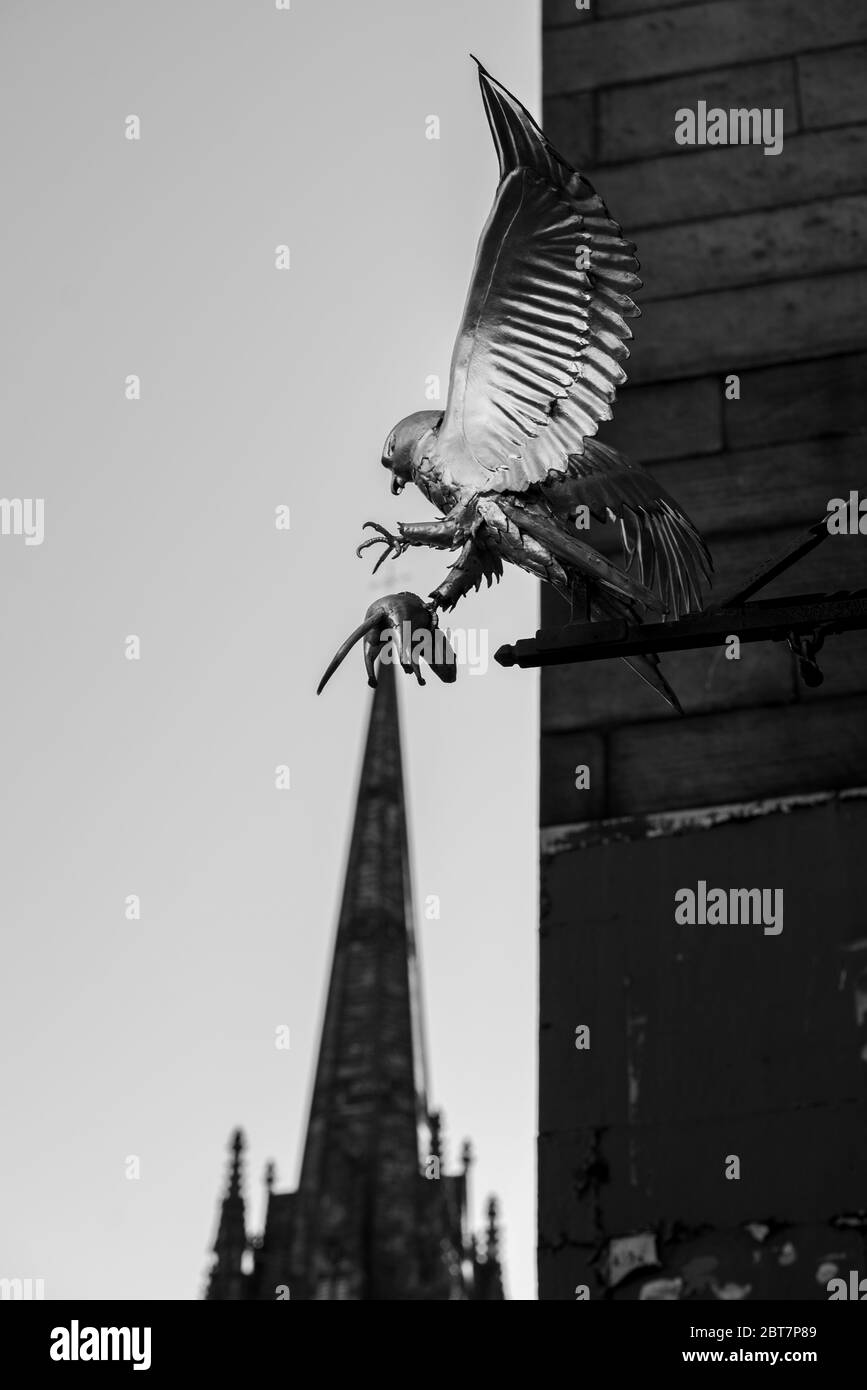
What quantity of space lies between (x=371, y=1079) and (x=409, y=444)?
1580 inches

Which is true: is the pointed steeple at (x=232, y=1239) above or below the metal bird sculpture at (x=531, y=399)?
below

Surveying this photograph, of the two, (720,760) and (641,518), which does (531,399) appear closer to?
(641,518)

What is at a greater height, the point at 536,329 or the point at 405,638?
the point at 536,329

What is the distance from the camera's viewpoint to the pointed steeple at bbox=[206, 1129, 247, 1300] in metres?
41.4

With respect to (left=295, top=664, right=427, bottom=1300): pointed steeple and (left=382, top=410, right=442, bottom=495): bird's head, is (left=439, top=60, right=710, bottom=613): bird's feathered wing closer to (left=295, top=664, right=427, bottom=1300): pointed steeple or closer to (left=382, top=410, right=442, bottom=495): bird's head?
(left=382, top=410, right=442, bottom=495): bird's head

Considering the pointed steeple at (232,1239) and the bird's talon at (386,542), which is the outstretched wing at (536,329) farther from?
the pointed steeple at (232,1239)

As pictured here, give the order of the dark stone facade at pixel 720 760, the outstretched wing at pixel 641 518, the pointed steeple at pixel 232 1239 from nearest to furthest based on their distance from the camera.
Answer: the outstretched wing at pixel 641 518 → the dark stone facade at pixel 720 760 → the pointed steeple at pixel 232 1239

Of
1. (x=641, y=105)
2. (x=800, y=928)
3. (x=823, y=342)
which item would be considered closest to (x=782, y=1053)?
(x=800, y=928)

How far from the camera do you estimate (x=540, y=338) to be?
6.83 meters

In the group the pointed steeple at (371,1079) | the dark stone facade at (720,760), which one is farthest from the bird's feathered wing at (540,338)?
the pointed steeple at (371,1079)

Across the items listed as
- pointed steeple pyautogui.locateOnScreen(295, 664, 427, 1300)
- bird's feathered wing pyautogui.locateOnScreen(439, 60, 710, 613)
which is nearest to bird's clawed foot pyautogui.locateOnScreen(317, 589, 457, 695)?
bird's feathered wing pyautogui.locateOnScreen(439, 60, 710, 613)

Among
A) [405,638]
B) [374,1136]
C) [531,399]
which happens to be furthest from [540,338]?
[374,1136]

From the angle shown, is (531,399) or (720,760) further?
(720,760)

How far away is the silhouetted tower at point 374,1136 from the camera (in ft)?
136
